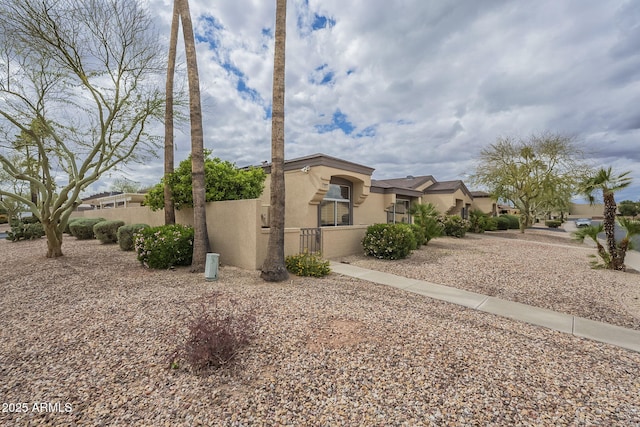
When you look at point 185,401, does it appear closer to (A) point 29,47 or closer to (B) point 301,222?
(B) point 301,222

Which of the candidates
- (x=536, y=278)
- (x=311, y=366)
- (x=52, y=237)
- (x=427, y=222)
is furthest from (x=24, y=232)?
(x=536, y=278)

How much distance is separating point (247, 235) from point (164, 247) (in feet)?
7.87

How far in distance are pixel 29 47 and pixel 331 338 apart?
11.6 metres

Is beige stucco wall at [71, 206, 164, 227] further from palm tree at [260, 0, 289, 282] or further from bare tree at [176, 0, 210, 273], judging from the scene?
palm tree at [260, 0, 289, 282]

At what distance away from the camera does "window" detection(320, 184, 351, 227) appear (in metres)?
13.1

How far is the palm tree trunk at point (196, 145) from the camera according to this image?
8070mm

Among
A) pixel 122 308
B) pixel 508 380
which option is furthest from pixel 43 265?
pixel 508 380

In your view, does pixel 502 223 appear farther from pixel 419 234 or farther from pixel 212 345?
→ pixel 212 345

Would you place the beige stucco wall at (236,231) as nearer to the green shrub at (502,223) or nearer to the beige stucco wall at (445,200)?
the beige stucco wall at (445,200)

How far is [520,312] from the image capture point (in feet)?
18.3

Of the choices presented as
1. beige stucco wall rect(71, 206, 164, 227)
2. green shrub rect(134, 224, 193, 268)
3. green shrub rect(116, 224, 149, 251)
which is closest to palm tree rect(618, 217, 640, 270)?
green shrub rect(134, 224, 193, 268)

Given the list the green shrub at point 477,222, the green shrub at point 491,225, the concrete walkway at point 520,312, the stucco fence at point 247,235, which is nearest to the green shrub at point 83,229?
the stucco fence at point 247,235

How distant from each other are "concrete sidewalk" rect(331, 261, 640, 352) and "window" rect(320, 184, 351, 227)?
5102 mm

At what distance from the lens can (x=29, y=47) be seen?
8.20 m
